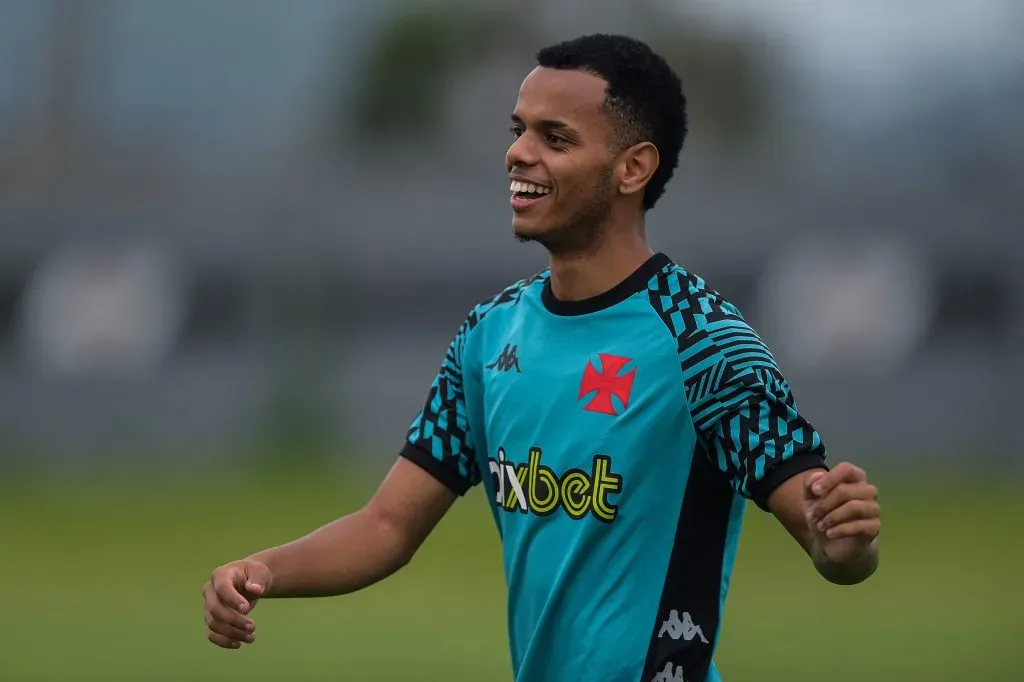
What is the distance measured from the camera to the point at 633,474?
3557mm

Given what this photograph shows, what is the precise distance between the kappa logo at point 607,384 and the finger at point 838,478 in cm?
67

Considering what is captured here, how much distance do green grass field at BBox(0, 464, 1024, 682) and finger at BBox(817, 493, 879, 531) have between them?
19.6ft

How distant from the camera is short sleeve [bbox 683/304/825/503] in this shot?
10.9ft

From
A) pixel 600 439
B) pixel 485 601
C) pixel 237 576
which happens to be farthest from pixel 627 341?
pixel 485 601

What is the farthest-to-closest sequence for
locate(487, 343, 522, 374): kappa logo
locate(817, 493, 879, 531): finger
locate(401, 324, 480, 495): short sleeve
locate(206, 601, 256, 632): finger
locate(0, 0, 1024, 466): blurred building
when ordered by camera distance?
1. locate(0, 0, 1024, 466): blurred building
2. locate(401, 324, 480, 495): short sleeve
3. locate(487, 343, 522, 374): kappa logo
4. locate(206, 601, 256, 632): finger
5. locate(817, 493, 879, 531): finger

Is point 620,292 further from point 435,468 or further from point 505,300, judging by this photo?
point 435,468

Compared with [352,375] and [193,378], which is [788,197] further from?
[193,378]

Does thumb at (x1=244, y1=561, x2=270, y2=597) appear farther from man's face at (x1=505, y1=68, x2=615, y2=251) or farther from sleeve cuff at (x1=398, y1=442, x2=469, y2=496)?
man's face at (x1=505, y1=68, x2=615, y2=251)

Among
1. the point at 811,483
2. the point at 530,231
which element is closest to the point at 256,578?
the point at 530,231

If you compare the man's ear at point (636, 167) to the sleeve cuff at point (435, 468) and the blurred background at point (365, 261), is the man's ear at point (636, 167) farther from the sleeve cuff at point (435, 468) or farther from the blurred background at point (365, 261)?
the blurred background at point (365, 261)

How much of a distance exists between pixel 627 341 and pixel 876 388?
51.7 feet

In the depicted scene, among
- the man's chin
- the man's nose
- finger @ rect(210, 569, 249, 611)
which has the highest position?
the man's nose

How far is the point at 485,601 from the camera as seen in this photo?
38.7 feet

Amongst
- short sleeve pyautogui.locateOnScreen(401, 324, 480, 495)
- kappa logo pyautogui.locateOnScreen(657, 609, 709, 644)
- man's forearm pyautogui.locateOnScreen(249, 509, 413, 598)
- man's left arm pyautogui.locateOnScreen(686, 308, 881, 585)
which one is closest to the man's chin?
short sleeve pyautogui.locateOnScreen(401, 324, 480, 495)
